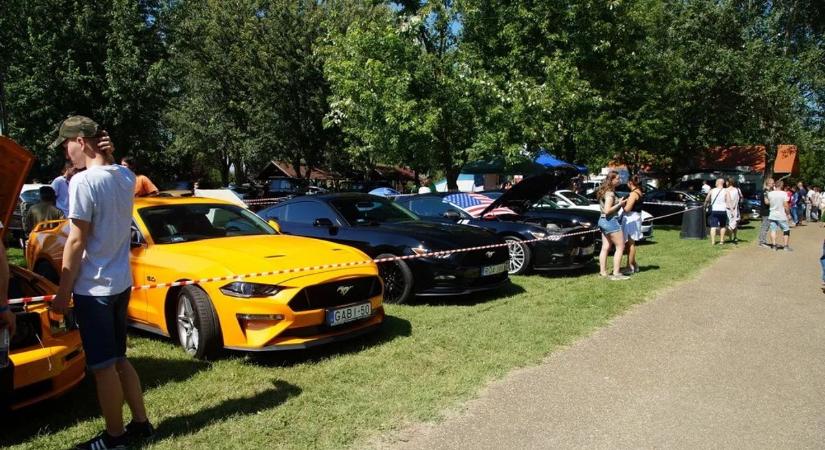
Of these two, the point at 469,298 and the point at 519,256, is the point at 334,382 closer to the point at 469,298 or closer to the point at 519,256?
the point at 469,298

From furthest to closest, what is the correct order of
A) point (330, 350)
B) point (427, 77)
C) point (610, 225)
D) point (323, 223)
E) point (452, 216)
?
point (427, 77), point (452, 216), point (610, 225), point (323, 223), point (330, 350)

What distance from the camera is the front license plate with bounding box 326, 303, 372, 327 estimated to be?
507cm

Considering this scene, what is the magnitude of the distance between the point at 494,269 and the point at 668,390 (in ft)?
10.5

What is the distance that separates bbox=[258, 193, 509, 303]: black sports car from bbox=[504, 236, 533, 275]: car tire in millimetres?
1683

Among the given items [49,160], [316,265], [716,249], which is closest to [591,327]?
[316,265]

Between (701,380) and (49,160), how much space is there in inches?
924

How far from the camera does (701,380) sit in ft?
15.6

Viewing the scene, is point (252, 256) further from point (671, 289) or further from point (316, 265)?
point (671, 289)

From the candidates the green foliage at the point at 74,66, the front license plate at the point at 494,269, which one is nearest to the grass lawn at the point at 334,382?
the front license plate at the point at 494,269

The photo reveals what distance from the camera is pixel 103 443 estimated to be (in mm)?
3379

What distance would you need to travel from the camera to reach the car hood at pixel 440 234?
283 inches

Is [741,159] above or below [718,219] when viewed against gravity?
above

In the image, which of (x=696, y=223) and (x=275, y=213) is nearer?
(x=275, y=213)

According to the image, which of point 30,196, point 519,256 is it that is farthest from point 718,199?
point 30,196
